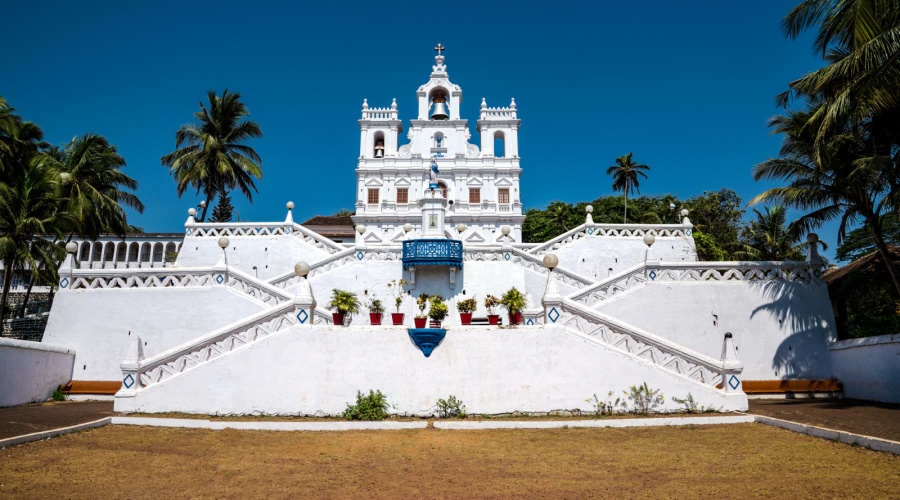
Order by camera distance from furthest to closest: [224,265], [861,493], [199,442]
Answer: [224,265]
[199,442]
[861,493]

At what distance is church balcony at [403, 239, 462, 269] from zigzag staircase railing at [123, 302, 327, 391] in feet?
24.7

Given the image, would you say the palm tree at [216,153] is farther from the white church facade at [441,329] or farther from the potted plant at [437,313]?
the potted plant at [437,313]

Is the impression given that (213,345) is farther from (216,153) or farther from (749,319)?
(216,153)

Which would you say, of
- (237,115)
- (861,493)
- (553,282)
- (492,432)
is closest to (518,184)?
(237,115)

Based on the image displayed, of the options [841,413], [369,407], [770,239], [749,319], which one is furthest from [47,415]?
[770,239]

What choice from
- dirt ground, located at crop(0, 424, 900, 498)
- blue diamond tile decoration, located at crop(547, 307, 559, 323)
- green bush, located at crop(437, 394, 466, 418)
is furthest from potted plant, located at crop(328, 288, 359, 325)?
blue diamond tile decoration, located at crop(547, 307, 559, 323)

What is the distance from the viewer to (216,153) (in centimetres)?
3450

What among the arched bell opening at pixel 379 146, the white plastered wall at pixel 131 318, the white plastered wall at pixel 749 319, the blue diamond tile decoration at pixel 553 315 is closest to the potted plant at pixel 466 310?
the blue diamond tile decoration at pixel 553 315

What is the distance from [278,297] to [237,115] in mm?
22294

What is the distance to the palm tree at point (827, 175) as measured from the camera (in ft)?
52.4

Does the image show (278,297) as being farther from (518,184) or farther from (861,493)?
(518,184)

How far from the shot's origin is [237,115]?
3641 cm

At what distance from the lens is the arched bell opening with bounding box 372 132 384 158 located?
4619 cm

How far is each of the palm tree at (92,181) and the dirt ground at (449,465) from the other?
18.1m
